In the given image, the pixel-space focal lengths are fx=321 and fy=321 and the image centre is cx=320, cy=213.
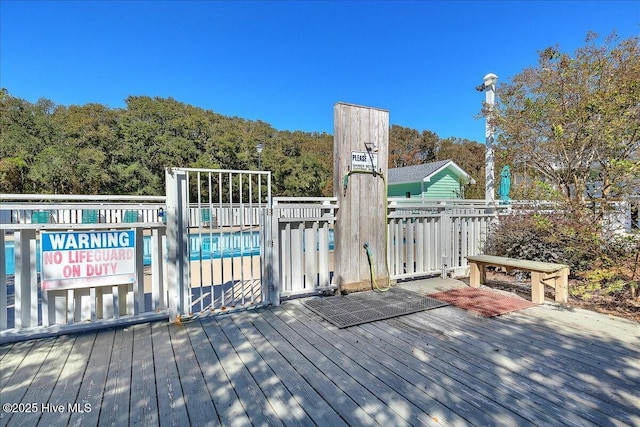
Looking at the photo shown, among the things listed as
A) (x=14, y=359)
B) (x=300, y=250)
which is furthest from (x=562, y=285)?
(x=14, y=359)

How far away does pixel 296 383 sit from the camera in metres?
1.80

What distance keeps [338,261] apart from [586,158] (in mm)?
3566

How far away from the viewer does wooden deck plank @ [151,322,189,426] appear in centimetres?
150

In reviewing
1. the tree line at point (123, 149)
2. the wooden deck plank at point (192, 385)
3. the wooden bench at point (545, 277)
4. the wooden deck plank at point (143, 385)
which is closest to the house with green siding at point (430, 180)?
the tree line at point (123, 149)

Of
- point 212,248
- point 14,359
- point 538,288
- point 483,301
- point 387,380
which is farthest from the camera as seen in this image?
point 483,301

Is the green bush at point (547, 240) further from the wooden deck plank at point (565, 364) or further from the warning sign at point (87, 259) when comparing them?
the warning sign at point (87, 259)

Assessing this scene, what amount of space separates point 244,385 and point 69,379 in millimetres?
1025

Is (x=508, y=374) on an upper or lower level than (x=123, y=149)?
lower

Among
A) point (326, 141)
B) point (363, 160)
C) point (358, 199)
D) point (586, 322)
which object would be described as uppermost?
point (326, 141)

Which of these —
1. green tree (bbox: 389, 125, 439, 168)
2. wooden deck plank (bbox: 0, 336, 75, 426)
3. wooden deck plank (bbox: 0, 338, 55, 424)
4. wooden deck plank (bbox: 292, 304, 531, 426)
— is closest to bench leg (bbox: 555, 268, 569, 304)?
wooden deck plank (bbox: 292, 304, 531, 426)

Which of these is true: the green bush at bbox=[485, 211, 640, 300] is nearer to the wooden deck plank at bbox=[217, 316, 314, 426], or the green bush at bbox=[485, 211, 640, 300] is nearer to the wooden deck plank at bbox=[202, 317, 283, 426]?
the wooden deck plank at bbox=[217, 316, 314, 426]

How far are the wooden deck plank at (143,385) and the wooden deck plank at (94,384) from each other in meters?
0.15

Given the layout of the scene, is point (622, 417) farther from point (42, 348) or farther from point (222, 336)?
point (42, 348)

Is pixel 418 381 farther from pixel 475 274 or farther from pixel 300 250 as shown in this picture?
pixel 475 274
